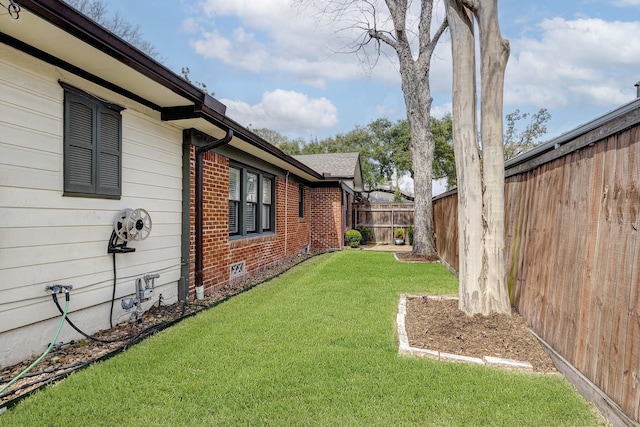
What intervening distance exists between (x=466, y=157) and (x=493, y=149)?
310mm

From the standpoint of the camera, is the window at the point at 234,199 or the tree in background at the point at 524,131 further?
the tree in background at the point at 524,131

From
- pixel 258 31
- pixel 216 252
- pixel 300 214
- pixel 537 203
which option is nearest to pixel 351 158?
pixel 300 214

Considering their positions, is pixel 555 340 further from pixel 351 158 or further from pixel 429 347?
pixel 351 158

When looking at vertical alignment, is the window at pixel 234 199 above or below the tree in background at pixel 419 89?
below

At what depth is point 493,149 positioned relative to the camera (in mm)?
3791

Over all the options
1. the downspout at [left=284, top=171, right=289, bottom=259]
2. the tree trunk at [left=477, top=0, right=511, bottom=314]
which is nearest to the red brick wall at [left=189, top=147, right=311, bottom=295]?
the downspout at [left=284, top=171, right=289, bottom=259]

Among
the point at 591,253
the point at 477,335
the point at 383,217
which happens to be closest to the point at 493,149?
the point at 591,253

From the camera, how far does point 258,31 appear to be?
10.7 meters

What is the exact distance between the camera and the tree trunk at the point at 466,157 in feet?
12.8

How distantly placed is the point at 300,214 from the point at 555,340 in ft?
30.1

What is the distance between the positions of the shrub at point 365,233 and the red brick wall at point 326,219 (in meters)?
2.80

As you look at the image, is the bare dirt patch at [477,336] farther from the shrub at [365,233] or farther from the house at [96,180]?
the shrub at [365,233]

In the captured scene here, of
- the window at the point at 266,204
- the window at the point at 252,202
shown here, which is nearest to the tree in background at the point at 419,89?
the window at the point at 266,204

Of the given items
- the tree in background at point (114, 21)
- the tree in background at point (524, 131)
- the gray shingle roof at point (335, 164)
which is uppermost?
the tree in background at point (114, 21)
